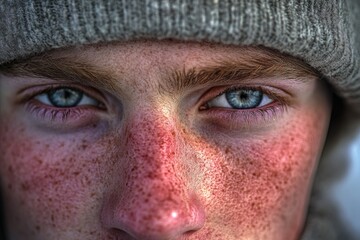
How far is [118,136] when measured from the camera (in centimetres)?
123

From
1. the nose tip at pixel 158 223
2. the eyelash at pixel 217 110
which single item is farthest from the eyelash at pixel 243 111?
the nose tip at pixel 158 223

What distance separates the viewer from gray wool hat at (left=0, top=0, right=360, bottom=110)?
111 cm

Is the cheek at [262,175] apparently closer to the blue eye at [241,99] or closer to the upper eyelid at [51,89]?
the blue eye at [241,99]

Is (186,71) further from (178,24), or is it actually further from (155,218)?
(155,218)

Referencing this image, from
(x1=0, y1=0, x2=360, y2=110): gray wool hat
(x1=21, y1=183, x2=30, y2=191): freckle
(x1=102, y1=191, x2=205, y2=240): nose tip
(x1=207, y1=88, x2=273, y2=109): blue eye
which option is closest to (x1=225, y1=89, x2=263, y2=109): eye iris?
(x1=207, y1=88, x2=273, y2=109): blue eye

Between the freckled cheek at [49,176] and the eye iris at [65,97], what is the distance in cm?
7

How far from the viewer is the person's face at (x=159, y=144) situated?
1170 mm

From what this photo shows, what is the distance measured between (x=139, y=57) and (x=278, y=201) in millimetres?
398

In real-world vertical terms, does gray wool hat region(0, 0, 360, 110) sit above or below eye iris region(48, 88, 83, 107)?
above

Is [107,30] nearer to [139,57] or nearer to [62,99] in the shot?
[139,57]

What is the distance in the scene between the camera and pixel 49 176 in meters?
1.27

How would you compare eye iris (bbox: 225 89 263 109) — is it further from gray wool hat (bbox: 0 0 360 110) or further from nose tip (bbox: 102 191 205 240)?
nose tip (bbox: 102 191 205 240)

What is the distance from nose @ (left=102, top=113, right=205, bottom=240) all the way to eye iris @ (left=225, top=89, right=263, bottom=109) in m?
0.15

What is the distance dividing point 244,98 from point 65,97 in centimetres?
34
